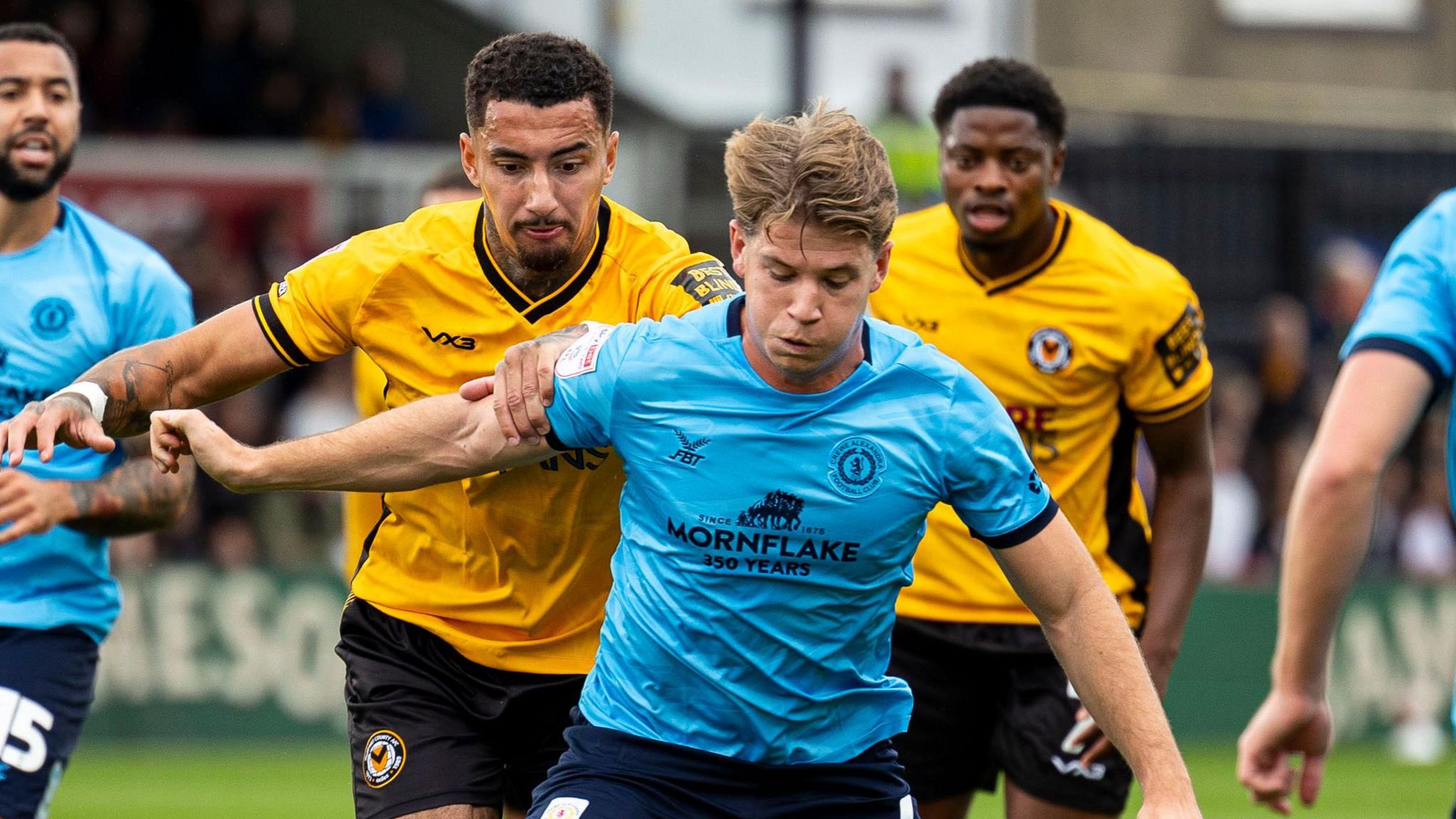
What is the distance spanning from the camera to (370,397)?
21.8 feet

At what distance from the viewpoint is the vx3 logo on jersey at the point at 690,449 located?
177 inches

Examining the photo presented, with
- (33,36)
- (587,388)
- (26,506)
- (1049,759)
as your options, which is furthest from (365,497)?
(1049,759)

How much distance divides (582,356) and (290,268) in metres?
10.9

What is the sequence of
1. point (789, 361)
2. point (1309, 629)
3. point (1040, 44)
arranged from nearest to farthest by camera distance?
point (1309, 629) < point (789, 361) < point (1040, 44)

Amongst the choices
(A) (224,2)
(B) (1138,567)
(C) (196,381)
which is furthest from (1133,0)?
(C) (196,381)

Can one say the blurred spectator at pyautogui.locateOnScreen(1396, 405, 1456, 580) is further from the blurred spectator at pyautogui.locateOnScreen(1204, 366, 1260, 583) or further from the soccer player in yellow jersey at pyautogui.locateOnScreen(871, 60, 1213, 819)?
the soccer player in yellow jersey at pyautogui.locateOnScreen(871, 60, 1213, 819)

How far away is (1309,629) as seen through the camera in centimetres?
399

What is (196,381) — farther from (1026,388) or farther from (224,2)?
(224,2)

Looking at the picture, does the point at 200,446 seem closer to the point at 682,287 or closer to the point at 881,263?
the point at 682,287

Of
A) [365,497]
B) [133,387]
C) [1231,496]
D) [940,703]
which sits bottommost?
[1231,496]

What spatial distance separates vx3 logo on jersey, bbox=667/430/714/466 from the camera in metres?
4.51

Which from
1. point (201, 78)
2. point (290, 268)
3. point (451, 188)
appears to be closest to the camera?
point (451, 188)

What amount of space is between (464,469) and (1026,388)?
2232 millimetres

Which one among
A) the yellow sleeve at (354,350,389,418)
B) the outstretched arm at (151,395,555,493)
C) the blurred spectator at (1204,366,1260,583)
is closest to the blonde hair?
the outstretched arm at (151,395,555,493)
